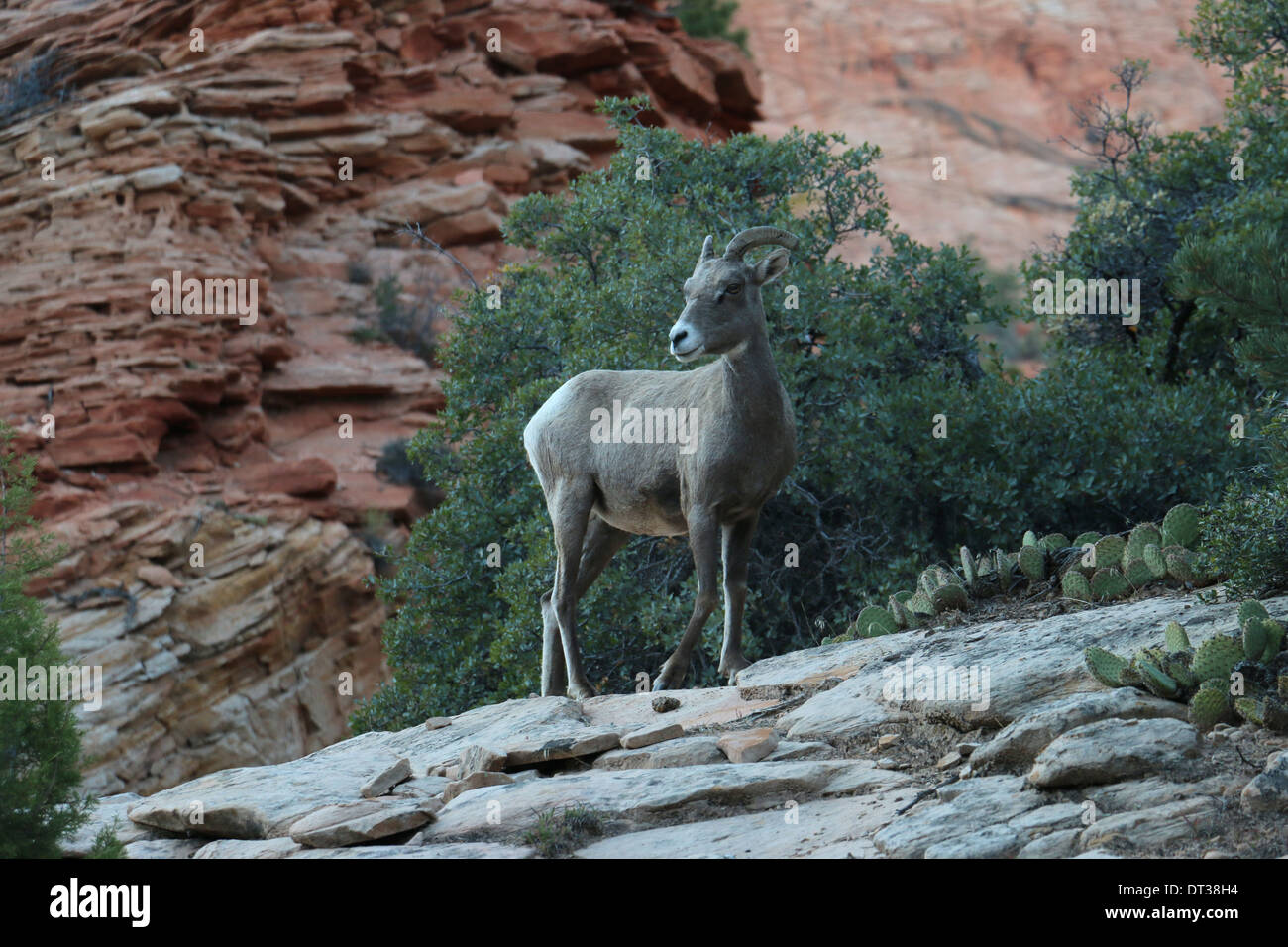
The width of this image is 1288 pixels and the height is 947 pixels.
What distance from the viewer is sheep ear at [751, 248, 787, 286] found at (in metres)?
8.02

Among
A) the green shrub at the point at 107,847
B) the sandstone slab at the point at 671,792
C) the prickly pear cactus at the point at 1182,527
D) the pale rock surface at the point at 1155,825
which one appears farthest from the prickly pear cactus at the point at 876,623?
the green shrub at the point at 107,847

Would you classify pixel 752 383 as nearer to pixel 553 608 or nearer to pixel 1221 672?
pixel 553 608

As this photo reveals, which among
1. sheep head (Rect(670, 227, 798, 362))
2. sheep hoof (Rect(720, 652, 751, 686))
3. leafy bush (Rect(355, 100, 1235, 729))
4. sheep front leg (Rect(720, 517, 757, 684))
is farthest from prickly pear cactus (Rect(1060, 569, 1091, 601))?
leafy bush (Rect(355, 100, 1235, 729))

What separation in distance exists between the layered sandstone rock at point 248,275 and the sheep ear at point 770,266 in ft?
21.3

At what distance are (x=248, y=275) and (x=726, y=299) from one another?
56.5ft

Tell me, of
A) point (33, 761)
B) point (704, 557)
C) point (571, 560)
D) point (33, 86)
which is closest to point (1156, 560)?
point (704, 557)

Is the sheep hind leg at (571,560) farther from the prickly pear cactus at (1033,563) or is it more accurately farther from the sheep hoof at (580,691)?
the prickly pear cactus at (1033,563)

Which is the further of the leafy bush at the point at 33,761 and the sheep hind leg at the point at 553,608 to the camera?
the sheep hind leg at the point at 553,608

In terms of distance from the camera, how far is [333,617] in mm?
20266

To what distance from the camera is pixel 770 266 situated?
26.5ft

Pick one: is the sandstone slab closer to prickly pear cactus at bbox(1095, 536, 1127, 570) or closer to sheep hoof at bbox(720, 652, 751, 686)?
sheep hoof at bbox(720, 652, 751, 686)

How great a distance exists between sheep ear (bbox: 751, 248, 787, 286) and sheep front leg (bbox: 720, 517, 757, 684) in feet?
4.90

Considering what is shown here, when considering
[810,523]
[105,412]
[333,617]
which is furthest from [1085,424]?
[105,412]

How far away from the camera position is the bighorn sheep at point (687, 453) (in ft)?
25.9
